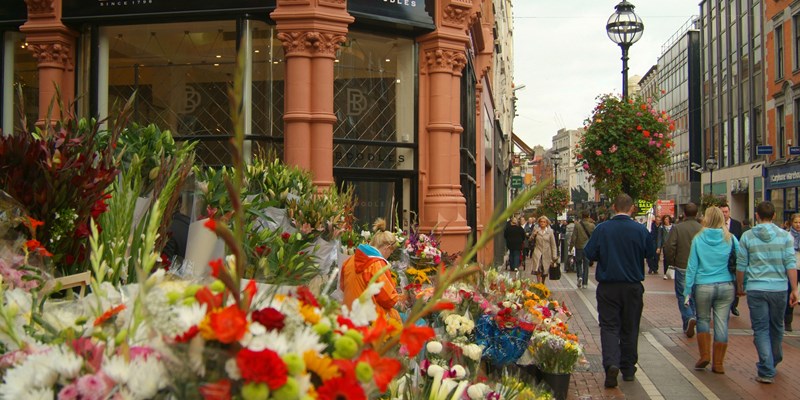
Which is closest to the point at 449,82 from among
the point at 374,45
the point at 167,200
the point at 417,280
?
the point at 374,45

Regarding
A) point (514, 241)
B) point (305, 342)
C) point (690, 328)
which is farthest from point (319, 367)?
point (514, 241)

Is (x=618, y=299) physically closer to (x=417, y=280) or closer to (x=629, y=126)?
(x=417, y=280)

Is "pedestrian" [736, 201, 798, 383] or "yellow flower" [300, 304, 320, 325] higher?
"yellow flower" [300, 304, 320, 325]

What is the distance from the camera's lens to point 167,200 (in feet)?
10.8

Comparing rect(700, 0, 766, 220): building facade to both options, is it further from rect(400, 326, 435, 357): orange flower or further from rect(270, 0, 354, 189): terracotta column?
rect(400, 326, 435, 357): orange flower

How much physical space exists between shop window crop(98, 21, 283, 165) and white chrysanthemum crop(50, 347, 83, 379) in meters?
12.2

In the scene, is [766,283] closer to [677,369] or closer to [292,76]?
[677,369]

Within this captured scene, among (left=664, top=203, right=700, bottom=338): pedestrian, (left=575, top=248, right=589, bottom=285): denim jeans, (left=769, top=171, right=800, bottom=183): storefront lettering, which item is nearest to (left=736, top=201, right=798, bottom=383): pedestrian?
(left=664, top=203, right=700, bottom=338): pedestrian

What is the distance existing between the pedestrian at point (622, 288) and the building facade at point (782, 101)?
31.4 m

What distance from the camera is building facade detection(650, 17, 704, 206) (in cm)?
6450

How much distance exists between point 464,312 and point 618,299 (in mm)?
2620

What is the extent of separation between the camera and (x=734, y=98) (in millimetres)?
50594

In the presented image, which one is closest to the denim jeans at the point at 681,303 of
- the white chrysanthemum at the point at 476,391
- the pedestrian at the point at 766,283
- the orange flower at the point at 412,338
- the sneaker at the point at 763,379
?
the pedestrian at the point at 766,283

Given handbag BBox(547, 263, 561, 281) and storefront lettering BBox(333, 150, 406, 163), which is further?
handbag BBox(547, 263, 561, 281)
